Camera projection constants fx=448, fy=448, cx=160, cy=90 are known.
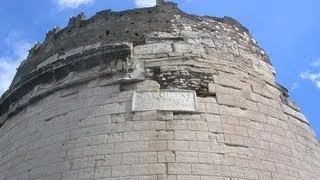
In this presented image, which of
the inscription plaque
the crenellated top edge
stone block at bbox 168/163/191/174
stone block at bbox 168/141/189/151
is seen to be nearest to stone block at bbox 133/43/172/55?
the crenellated top edge

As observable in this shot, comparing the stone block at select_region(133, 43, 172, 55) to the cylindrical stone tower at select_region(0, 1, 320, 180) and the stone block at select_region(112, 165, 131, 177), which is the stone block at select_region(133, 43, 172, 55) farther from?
the stone block at select_region(112, 165, 131, 177)

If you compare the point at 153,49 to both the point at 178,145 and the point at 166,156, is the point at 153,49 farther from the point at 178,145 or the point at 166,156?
the point at 166,156

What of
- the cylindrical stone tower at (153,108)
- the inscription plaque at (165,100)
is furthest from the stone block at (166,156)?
the inscription plaque at (165,100)

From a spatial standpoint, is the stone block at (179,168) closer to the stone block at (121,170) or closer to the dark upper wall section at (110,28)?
the stone block at (121,170)

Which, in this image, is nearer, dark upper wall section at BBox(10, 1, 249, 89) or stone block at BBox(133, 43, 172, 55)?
stone block at BBox(133, 43, 172, 55)

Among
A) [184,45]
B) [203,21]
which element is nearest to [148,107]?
[184,45]

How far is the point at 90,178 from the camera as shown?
5.59 meters

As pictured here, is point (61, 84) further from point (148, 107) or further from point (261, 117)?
point (261, 117)

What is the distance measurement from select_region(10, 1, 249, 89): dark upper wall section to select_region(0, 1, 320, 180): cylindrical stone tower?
26 mm

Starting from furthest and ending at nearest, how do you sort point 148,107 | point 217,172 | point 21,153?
point 21,153, point 148,107, point 217,172

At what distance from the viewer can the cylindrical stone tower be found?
226 inches

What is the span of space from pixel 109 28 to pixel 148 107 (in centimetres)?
224

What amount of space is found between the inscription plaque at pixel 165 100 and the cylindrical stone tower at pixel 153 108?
0.05 ft

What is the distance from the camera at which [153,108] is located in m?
6.20
